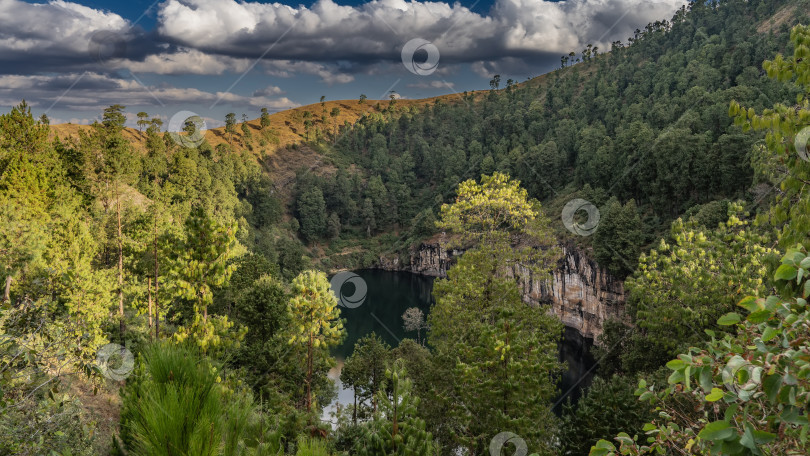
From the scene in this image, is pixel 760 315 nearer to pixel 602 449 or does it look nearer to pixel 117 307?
pixel 602 449

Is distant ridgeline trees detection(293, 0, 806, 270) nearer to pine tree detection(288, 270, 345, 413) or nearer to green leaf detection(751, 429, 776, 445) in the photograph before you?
pine tree detection(288, 270, 345, 413)

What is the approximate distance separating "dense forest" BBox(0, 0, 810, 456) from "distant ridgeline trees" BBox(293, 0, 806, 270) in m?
0.58

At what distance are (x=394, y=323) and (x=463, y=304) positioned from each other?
48395mm

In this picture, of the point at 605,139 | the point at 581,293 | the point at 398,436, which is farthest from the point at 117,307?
the point at 605,139

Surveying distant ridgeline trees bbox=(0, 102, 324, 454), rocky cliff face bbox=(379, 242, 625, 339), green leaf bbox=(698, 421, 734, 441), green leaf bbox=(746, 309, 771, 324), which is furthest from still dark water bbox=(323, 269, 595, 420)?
green leaf bbox=(698, 421, 734, 441)

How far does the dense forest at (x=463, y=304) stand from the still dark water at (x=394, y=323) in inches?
378

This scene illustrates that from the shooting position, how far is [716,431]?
6.91 feet

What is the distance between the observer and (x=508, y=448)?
11328 millimetres

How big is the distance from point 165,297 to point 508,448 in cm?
2715

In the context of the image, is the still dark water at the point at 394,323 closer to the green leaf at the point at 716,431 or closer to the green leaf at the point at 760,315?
the green leaf at the point at 760,315

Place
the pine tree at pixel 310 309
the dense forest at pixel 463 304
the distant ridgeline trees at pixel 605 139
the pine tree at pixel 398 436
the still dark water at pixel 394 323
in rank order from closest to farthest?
1. the dense forest at pixel 463 304
2. the pine tree at pixel 398 436
3. the pine tree at pixel 310 309
4. the still dark water at pixel 394 323
5. the distant ridgeline trees at pixel 605 139

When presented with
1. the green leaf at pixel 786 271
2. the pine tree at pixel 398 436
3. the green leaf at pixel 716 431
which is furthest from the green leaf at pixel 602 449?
the pine tree at pixel 398 436

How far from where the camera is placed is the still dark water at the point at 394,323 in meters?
42.9

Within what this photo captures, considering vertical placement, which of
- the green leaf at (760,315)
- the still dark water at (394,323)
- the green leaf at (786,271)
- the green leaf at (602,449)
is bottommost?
the still dark water at (394,323)
